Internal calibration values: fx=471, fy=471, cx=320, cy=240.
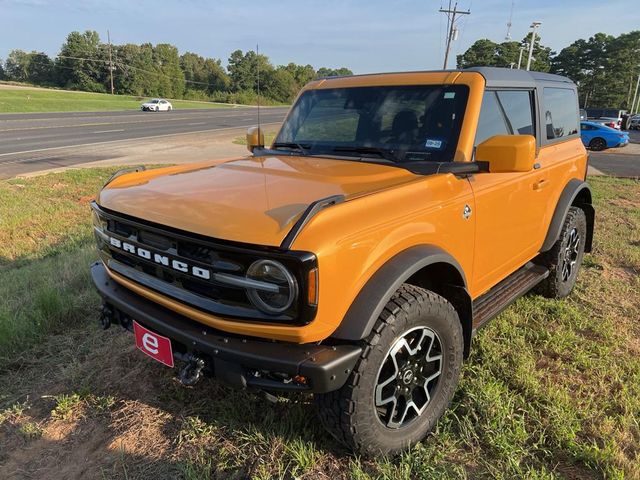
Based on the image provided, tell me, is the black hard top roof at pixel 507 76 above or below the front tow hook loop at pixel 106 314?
above

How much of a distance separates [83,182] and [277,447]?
10.4m

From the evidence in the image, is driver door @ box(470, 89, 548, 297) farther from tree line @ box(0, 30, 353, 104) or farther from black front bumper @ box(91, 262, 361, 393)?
tree line @ box(0, 30, 353, 104)

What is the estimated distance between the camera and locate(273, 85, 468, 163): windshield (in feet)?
9.74

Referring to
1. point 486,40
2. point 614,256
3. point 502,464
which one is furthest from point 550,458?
point 486,40

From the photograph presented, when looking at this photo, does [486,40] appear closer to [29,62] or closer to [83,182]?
[83,182]

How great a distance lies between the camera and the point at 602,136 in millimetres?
22000

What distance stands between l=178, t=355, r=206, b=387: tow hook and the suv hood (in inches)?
23.2

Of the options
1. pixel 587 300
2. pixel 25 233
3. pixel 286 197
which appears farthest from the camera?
pixel 25 233

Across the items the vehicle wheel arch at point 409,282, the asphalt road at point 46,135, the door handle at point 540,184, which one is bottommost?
the asphalt road at point 46,135

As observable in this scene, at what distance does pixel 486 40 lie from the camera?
69.0m

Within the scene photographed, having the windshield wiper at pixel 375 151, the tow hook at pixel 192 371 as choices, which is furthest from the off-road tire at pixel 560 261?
the tow hook at pixel 192 371

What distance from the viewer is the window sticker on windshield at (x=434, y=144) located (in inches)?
115

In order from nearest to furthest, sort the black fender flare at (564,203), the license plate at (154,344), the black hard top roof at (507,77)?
the license plate at (154,344), the black hard top roof at (507,77), the black fender flare at (564,203)

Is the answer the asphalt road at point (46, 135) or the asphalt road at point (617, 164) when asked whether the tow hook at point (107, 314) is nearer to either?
the asphalt road at point (46, 135)
